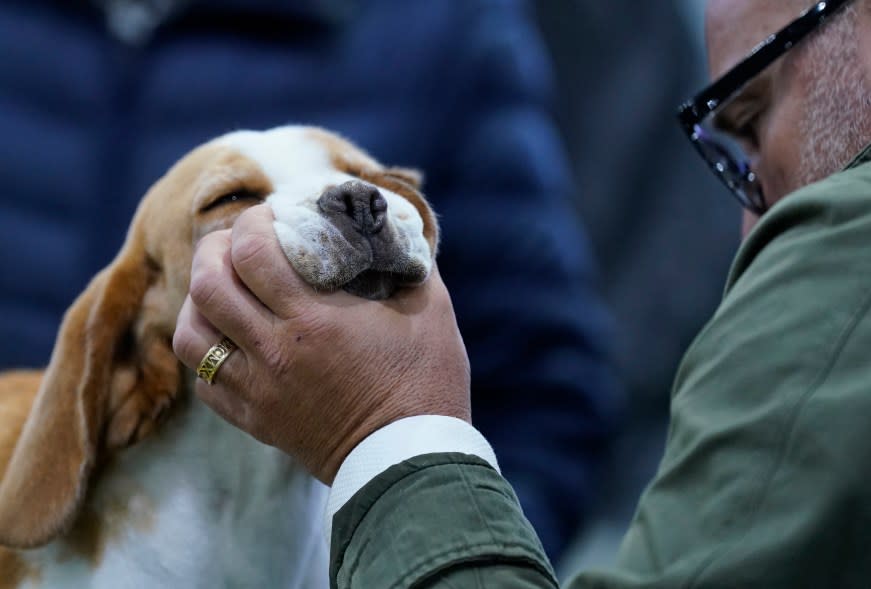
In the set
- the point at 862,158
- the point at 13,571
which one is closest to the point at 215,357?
the point at 13,571

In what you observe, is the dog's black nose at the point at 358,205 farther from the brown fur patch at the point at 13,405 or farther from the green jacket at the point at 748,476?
the brown fur patch at the point at 13,405

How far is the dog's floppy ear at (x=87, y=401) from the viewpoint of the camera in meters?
1.23

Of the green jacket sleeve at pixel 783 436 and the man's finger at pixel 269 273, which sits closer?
the green jacket sleeve at pixel 783 436

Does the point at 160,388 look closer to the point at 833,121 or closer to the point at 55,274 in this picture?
the point at 833,121

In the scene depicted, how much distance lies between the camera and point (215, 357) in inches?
43.6

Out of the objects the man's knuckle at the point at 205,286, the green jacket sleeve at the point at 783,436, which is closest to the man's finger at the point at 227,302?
the man's knuckle at the point at 205,286

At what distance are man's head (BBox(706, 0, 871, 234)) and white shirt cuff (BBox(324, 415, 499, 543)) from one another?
49 centimetres

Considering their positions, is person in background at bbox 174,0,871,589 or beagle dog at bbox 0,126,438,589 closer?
person in background at bbox 174,0,871,589

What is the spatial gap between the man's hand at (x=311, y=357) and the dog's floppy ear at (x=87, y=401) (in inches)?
8.4

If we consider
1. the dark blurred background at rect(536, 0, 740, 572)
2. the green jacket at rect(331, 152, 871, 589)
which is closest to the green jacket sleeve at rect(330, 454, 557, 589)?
the green jacket at rect(331, 152, 871, 589)

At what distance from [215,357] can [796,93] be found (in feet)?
2.19

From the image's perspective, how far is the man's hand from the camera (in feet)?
3.50

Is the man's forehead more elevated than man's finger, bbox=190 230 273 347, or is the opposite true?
the man's forehead

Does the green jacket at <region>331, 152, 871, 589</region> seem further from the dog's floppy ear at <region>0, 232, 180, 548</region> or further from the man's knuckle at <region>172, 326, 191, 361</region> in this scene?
the dog's floppy ear at <region>0, 232, 180, 548</region>
